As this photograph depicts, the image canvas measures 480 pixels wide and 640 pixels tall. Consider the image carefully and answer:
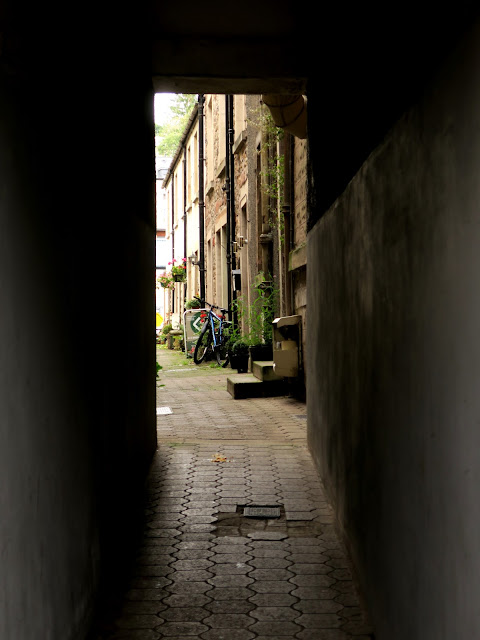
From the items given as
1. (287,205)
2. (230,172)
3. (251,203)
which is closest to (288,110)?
(287,205)

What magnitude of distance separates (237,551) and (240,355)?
28.9ft

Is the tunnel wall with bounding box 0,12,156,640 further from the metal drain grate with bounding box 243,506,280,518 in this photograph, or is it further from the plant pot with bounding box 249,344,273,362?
the plant pot with bounding box 249,344,273,362

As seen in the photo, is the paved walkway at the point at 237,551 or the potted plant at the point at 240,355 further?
the potted plant at the point at 240,355

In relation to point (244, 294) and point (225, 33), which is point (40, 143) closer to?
point (225, 33)

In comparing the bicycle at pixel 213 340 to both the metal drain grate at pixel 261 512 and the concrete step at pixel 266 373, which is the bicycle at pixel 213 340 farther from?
the metal drain grate at pixel 261 512

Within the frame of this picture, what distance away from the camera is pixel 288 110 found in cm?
816

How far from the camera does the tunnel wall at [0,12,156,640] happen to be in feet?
7.05

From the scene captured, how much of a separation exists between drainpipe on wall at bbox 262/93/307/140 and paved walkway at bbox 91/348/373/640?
327 cm

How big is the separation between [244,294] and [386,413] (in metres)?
11.6

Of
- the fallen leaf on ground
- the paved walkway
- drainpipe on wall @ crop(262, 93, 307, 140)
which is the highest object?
drainpipe on wall @ crop(262, 93, 307, 140)

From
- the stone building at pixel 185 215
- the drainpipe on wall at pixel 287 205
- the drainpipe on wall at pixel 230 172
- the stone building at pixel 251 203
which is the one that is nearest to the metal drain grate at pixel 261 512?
the stone building at pixel 251 203

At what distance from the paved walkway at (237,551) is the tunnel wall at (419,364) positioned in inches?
10.6

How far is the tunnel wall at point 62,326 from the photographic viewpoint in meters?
2.15

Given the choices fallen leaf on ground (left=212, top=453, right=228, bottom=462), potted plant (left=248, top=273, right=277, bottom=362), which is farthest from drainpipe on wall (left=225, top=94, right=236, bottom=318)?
fallen leaf on ground (left=212, top=453, right=228, bottom=462)
